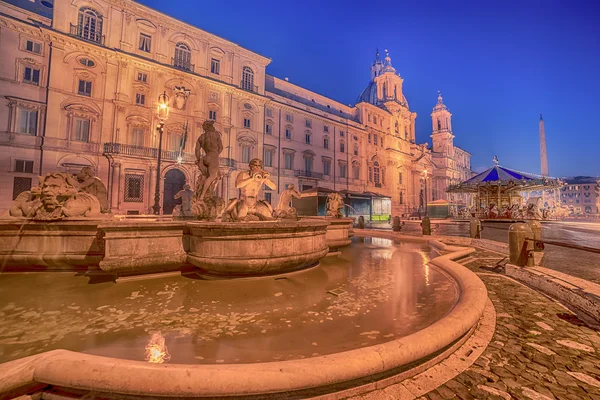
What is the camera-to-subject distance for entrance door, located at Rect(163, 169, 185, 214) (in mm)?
23192

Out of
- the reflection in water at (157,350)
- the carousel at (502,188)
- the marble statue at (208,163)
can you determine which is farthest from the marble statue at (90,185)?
the carousel at (502,188)

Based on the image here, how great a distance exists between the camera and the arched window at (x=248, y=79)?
2833 cm

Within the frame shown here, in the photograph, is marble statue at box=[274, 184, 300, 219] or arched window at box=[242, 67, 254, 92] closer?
marble statue at box=[274, 184, 300, 219]

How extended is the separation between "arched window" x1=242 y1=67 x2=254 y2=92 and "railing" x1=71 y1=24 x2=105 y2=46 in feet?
40.9

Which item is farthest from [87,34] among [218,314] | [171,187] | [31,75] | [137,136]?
[218,314]

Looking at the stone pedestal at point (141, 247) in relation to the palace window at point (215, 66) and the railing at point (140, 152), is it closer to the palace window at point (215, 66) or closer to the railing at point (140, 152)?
the railing at point (140, 152)

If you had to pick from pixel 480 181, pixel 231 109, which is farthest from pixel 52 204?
pixel 480 181

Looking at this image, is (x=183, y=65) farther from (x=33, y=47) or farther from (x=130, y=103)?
(x=33, y=47)

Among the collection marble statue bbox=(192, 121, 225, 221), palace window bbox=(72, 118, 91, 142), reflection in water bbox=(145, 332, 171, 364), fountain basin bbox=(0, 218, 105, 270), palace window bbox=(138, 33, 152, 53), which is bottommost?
reflection in water bbox=(145, 332, 171, 364)

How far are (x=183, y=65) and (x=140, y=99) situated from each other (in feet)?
18.4

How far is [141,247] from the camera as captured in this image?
4.19 metres

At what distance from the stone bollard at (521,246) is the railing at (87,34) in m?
28.8

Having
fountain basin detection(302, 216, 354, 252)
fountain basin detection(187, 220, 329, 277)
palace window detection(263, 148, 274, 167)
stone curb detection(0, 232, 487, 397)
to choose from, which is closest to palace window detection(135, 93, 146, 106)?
palace window detection(263, 148, 274, 167)

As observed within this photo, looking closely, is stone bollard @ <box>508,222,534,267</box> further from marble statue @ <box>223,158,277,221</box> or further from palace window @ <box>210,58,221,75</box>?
palace window @ <box>210,58,221,75</box>
